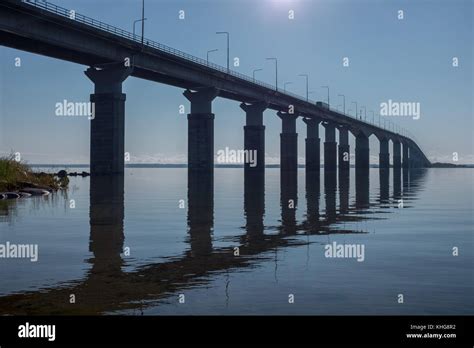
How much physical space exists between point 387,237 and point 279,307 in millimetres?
10402

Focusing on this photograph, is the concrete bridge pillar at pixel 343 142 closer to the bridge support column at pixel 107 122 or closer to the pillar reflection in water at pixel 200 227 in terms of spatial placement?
the bridge support column at pixel 107 122

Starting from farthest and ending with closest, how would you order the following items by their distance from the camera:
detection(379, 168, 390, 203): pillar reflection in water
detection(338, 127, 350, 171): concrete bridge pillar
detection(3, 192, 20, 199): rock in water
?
detection(338, 127, 350, 171): concrete bridge pillar → detection(379, 168, 390, 203): pillar reflection in water → detection(3, 192, 20, 199): rock in water

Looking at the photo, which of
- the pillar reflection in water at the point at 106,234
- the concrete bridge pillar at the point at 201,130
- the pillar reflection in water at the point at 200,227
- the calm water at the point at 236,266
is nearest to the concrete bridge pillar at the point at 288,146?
the concrete bridge pillar at the point at 201,130

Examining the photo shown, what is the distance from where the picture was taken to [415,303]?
10.2 metres

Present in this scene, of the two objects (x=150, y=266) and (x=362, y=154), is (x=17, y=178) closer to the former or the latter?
(x=150, y=266)

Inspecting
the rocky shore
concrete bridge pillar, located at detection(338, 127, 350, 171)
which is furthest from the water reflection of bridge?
concrete bridge pillar, located at detection(338, 127, 350, 171)

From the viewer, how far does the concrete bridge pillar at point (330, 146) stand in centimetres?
15500

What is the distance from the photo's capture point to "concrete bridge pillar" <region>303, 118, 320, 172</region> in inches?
5679

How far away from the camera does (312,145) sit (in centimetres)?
14550

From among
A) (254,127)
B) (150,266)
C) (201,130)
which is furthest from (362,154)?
(150,266)

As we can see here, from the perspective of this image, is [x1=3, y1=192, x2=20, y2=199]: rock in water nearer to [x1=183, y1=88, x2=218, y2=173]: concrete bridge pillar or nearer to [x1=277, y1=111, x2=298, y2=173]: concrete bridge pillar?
[x1=183, y1=88, x2=218, y2=173]: concrete bridge pillar

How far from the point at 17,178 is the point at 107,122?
25.1m

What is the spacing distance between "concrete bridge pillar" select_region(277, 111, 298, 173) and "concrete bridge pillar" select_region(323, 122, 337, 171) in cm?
2730
